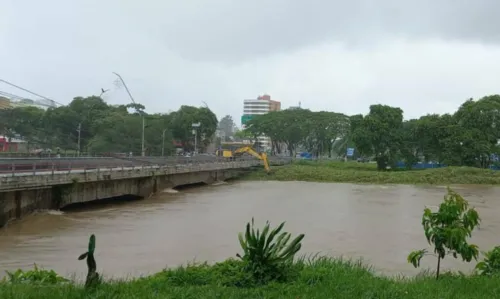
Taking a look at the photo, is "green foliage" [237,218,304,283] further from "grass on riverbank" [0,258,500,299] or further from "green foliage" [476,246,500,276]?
"green foliage" [476,246,500,276]

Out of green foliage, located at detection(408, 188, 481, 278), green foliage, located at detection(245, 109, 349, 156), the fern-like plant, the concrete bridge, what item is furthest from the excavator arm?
the fern-like plant

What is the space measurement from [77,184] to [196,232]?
28.9 feet

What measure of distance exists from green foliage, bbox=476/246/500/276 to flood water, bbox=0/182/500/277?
3.65 meters

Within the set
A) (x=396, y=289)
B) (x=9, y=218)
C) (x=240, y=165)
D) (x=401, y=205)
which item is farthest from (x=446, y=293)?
(x=240, y=165)

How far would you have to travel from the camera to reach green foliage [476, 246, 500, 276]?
24.8ft

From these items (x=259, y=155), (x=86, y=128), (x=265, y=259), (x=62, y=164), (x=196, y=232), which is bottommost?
(x=196, y=232)

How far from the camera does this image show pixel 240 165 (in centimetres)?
5694

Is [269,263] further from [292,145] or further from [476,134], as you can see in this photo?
[292,145]

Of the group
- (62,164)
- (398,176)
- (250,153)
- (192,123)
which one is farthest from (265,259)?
(192,123)

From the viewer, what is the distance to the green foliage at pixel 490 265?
7566 millimetres

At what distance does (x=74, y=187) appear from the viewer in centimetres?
2355

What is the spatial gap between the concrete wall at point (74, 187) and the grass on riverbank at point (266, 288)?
47.4ft

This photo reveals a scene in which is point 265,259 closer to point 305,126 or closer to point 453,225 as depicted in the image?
point 453,225

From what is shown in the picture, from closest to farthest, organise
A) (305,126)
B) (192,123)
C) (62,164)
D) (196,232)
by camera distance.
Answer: (196,232)
(62,164)
(192,123)
(305,126)
